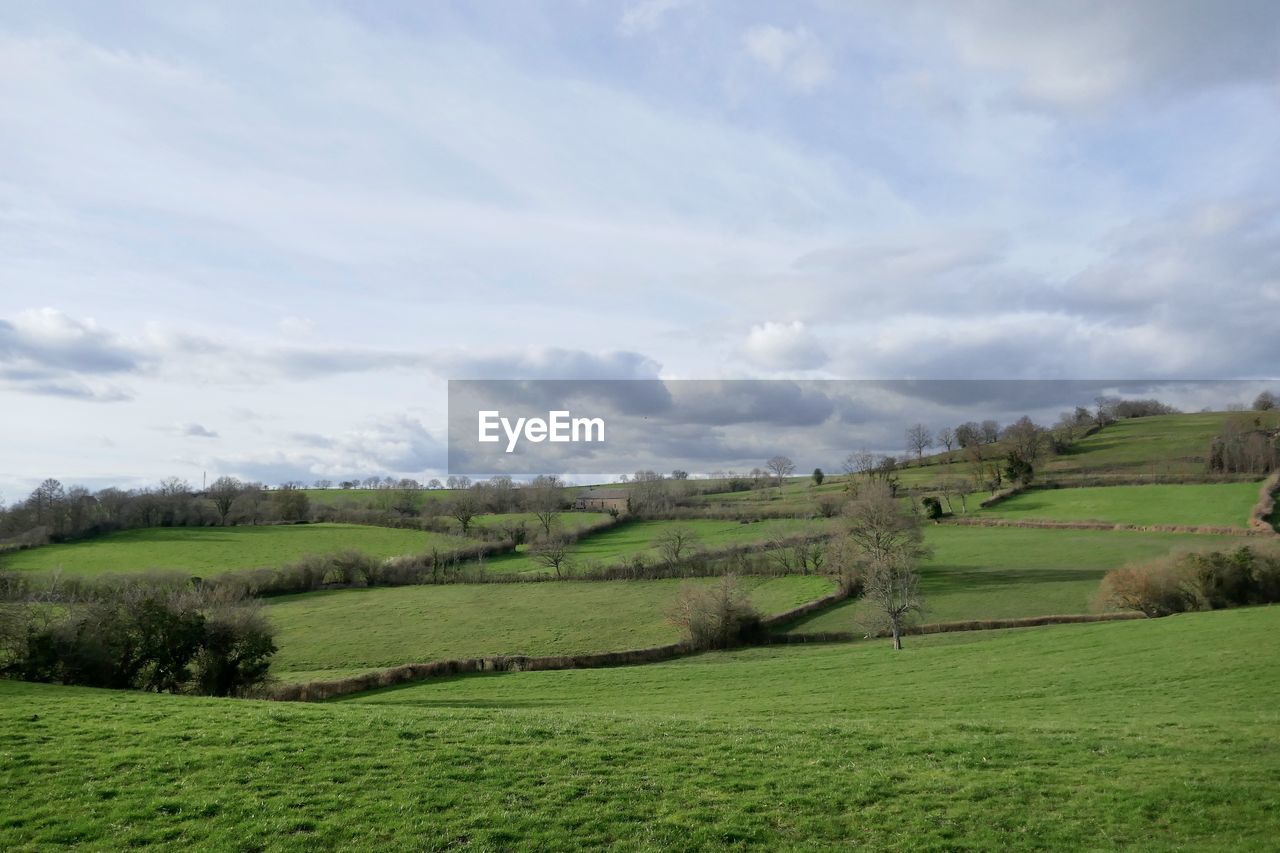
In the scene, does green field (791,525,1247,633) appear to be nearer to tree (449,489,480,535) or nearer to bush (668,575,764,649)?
bush (668,575,764,649)

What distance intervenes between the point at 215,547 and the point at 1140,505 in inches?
4279

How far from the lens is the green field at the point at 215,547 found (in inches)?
3452

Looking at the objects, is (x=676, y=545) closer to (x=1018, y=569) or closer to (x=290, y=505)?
(x=1018, y=569)

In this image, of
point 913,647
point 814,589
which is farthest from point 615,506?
point 913,647

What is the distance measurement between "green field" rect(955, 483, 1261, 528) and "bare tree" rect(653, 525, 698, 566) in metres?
35.7

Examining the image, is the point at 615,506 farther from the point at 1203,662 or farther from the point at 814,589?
the point at 1203,662

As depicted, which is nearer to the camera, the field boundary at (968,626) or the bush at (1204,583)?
the bush at (1204,583)

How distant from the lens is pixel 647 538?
9919 centimetres

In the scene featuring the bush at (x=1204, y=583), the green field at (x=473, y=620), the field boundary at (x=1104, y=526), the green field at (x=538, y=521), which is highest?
the green field at (x=538, y=521)

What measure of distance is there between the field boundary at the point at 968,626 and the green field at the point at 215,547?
53412 mm

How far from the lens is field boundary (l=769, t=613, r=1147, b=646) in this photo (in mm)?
48281

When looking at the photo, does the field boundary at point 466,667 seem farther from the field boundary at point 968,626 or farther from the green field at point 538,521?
the green field at point 538,521

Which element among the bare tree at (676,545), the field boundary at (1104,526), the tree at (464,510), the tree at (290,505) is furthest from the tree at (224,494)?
the field boundary at (1104,526)

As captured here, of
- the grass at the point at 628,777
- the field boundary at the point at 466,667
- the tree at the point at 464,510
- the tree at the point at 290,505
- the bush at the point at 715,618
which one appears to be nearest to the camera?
the grass at the point at 628,777
